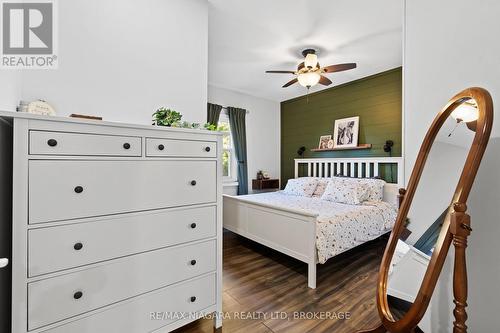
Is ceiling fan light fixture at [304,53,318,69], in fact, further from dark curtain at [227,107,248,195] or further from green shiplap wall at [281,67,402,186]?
dark curtain at [227,107,248,195]

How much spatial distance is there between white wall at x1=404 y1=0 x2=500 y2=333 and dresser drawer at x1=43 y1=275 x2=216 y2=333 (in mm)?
1325

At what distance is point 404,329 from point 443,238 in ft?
1.24

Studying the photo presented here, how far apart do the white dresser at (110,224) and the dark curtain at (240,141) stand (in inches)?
111

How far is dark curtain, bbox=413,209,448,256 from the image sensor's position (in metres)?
1.03

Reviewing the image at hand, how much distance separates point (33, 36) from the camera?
143cm

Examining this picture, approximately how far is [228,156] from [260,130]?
39.0 inches

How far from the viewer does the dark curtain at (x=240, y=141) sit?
14.2ft

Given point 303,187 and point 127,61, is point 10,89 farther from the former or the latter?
point 303,187

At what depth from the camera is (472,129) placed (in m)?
0.92

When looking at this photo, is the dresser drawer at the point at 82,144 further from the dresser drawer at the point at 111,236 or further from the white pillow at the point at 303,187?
the white pillow at the point at 303,187

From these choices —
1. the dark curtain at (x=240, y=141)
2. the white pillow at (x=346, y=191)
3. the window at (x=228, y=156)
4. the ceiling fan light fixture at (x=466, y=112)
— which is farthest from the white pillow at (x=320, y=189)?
the ceiling fan light fixture at (x=466, y=112)

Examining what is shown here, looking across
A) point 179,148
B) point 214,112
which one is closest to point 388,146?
point 214,112

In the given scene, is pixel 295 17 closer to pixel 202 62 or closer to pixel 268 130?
pixel 202 62

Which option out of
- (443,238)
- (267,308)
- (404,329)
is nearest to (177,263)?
(267,308)
